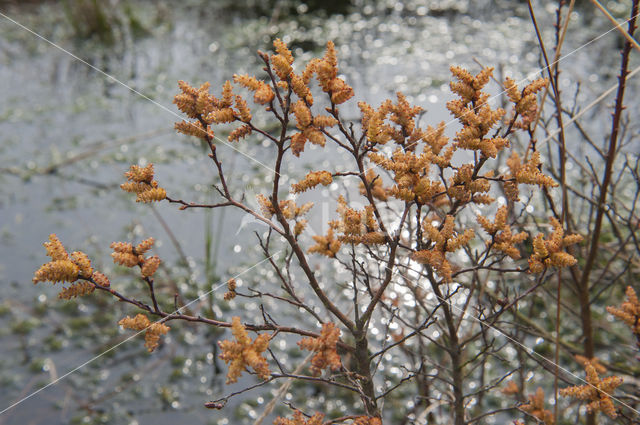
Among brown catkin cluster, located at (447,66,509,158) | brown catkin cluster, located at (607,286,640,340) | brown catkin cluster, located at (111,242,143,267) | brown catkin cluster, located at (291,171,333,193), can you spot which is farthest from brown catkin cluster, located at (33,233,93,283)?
brown catkin cluster, located at (607,286,640,340)

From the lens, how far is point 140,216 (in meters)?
3.42

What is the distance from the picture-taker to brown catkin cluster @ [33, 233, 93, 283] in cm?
85

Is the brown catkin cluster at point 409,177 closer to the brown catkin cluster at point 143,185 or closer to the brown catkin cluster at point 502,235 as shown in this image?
the brown catkin cluster at point 502,235

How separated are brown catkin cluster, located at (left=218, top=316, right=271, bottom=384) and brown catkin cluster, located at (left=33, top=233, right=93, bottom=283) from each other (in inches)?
10.4

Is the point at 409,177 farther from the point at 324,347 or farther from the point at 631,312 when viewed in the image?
the point at 631,312

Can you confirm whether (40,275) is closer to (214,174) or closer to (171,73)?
(214,174)

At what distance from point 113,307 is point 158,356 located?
0.43 meters

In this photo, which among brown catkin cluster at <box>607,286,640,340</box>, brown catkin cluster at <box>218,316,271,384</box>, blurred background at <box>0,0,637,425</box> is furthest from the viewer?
blurred background at <box>0,0,637,425</box>

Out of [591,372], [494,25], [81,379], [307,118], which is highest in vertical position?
[494,25]

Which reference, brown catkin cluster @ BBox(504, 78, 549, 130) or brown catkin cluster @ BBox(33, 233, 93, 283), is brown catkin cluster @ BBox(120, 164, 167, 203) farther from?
brown catkin cluster @ BBox(504, 78, 549, 130)

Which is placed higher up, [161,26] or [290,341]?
[161,26]

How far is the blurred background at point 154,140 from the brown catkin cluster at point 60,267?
5.11ft

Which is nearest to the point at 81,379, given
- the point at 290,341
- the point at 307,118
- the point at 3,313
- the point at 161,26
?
the point at 3,313

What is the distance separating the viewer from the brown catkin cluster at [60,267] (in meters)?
0.85
